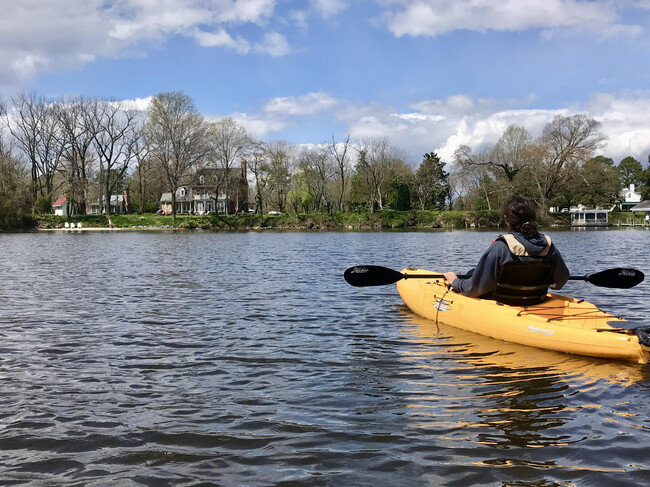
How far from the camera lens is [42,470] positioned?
407 cm

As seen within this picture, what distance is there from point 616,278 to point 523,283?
2.31m

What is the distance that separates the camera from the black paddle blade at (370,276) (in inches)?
368

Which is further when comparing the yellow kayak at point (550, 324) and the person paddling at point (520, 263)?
the person paddling at point (520, 263)

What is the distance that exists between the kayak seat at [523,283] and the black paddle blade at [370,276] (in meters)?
1.87

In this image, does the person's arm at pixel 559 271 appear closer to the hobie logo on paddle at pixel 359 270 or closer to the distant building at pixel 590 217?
the hobie logo on paddle at pixel 359 270

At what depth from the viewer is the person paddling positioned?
23.4 ft

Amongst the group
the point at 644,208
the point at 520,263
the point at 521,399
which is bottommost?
the point at 521,399

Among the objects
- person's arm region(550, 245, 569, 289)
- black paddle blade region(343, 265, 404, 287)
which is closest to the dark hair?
person's arm region(550, 245, 569, 289)

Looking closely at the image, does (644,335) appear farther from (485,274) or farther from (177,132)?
(177,132)

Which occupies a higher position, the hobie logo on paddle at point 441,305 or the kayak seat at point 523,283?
the kayak seat at point 523,283

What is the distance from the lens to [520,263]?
721 cm

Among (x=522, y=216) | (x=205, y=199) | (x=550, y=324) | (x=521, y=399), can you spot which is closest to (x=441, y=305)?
(x=550, y=324)

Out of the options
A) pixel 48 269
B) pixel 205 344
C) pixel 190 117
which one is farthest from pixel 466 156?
pixel 205 344

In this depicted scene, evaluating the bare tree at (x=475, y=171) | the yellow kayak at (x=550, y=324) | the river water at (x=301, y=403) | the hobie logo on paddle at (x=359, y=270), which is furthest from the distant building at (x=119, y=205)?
the yellow kayak at (x=550, y=324)
